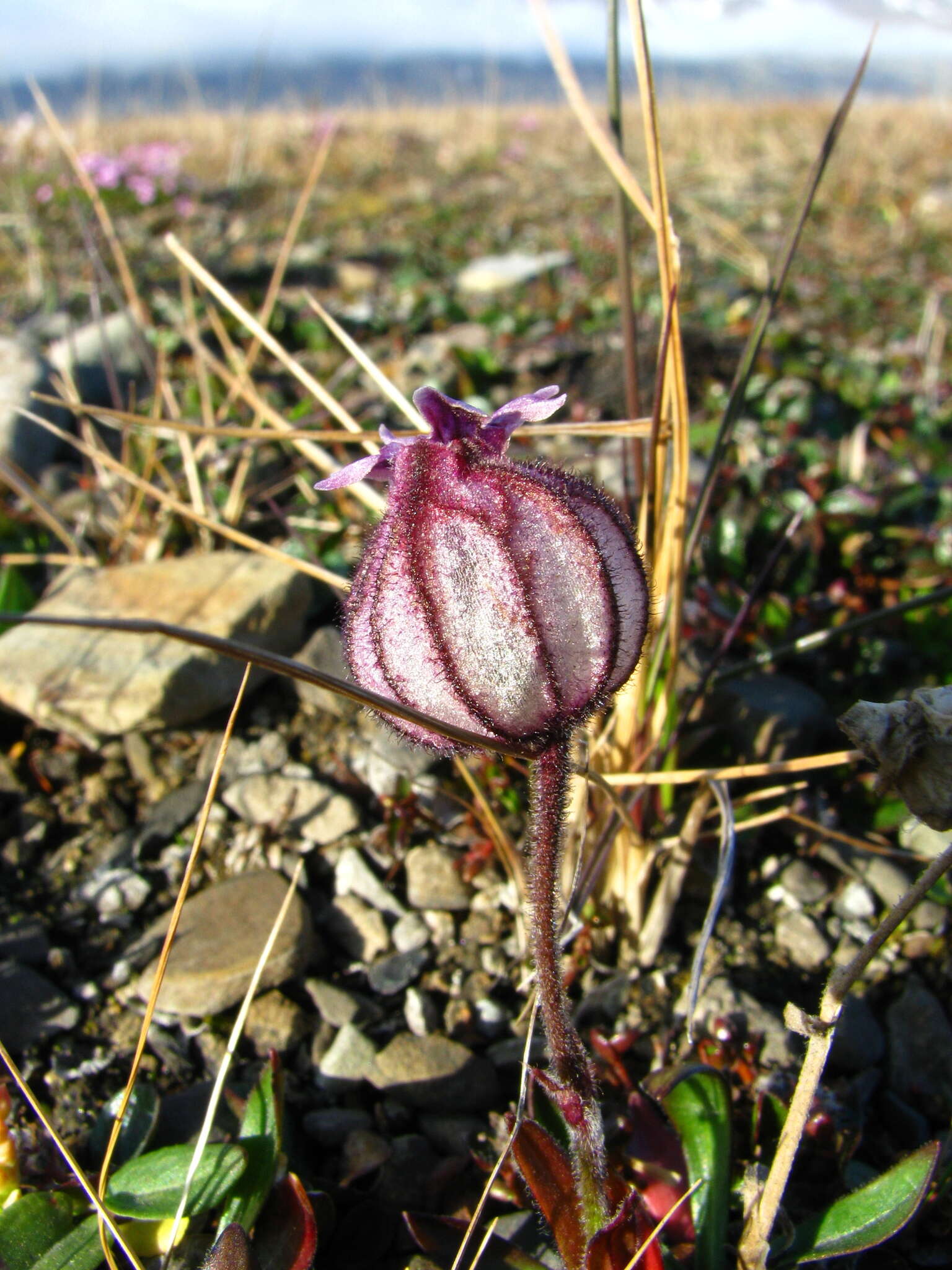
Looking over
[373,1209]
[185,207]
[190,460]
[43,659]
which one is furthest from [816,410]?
[185,207]

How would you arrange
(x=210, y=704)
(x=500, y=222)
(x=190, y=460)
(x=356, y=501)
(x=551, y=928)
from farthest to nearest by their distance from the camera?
(x=500, y=222)
(x=356, y=501)
(x=190, y=460)
(x=210, y=704)
(x=551, y=928)

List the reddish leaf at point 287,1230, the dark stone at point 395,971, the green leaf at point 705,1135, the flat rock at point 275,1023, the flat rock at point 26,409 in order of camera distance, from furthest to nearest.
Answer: the flat rock at point 26,409
the dark stone at point 395,971
the flat rock at point 275,1023
the green leaf at point 705,1135
the reddish leaf at point 287,1230

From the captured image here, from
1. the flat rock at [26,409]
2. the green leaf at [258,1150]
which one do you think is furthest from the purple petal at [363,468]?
the flat rock at [26,409]

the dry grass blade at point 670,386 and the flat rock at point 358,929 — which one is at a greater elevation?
the dry grass blade at point 670,386

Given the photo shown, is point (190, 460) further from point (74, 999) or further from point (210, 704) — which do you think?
point (74, 999)

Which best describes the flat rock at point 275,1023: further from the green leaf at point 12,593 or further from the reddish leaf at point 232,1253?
the green leaf at point 12,593

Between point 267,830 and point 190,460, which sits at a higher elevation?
point 190,460
